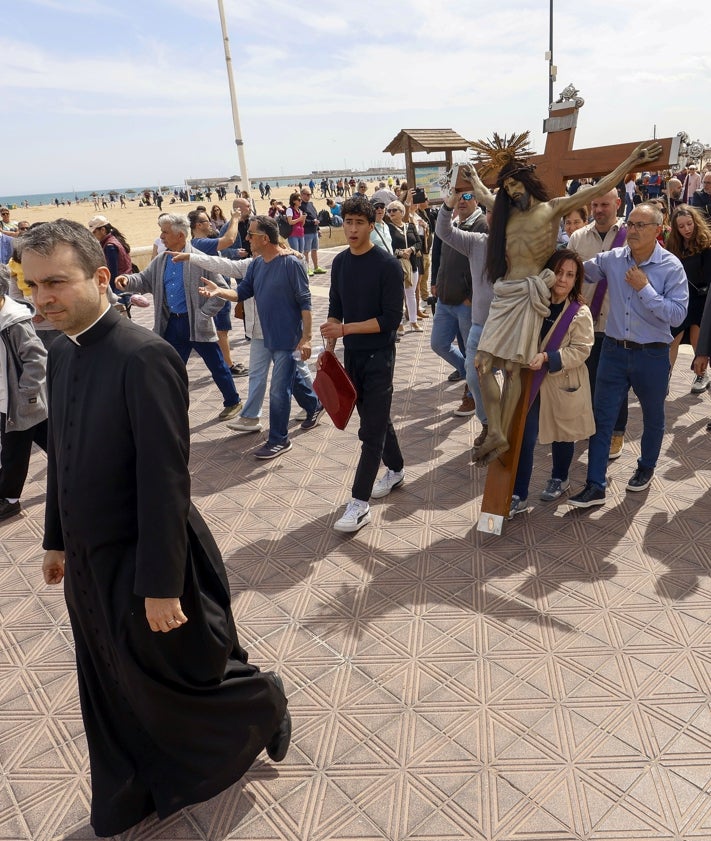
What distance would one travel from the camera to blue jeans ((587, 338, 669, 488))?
4.18m

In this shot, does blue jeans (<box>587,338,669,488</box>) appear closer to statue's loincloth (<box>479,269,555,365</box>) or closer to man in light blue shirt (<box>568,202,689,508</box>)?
man in light blue shirt (<box>568,202,689,508</box>)

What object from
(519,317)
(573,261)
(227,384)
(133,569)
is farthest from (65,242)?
(227,384)

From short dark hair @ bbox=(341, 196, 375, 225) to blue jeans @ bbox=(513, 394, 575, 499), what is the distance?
1623 mm

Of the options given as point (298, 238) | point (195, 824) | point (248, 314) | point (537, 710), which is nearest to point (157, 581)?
point (195, 824)

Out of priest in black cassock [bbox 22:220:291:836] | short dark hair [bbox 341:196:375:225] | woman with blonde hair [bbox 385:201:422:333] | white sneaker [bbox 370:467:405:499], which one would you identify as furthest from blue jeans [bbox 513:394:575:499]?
woman with blonde hair [bbox 385:201:422:333]

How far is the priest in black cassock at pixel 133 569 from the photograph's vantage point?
1.88m

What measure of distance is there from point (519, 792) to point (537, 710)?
0.43m

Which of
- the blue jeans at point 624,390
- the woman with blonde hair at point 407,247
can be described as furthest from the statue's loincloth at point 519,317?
the woman with blonde hair at point 407,247

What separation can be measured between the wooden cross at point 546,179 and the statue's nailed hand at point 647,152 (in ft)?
0.94

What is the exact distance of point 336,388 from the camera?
A: 13.9 ft

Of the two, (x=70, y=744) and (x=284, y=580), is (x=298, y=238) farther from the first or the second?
(x=70, y=744)

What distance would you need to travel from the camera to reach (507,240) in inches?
151

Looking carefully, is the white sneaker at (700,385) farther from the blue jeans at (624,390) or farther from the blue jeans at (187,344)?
the blue jeans at (187,344)

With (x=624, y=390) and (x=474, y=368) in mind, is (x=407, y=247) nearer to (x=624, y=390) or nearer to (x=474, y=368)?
(x=474, y=368)
